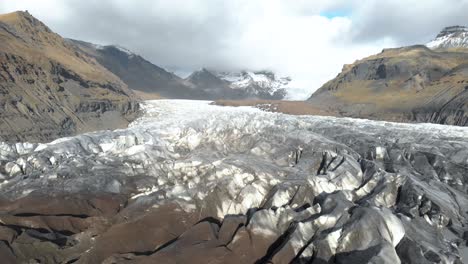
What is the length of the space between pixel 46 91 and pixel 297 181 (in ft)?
230

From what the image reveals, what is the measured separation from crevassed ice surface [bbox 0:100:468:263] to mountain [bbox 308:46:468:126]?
47.6 meters

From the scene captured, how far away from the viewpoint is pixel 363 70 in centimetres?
17175

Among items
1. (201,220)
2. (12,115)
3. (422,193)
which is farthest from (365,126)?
(12,115)

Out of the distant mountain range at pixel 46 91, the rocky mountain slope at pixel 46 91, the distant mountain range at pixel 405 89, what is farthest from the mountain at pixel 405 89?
the distant mountain range at pixel 46 91

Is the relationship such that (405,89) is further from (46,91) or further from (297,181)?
(297,181)

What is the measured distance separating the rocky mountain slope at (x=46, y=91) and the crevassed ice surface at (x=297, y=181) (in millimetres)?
27847

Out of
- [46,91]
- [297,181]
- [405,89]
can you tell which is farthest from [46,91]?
[405,89]

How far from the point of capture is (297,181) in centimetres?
3503

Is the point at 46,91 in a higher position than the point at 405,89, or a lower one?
lower

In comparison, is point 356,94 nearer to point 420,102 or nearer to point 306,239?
point 420,102

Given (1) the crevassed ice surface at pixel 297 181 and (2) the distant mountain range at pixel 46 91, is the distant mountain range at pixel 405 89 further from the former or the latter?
(2) the distant mountain range at pixel 46 91

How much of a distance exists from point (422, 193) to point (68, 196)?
2844cm

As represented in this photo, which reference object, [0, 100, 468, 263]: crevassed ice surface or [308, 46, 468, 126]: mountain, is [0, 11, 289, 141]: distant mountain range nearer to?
[0, 100, 468, 263]: crevassed ice surface

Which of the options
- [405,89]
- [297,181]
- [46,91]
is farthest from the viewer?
[405,89]
